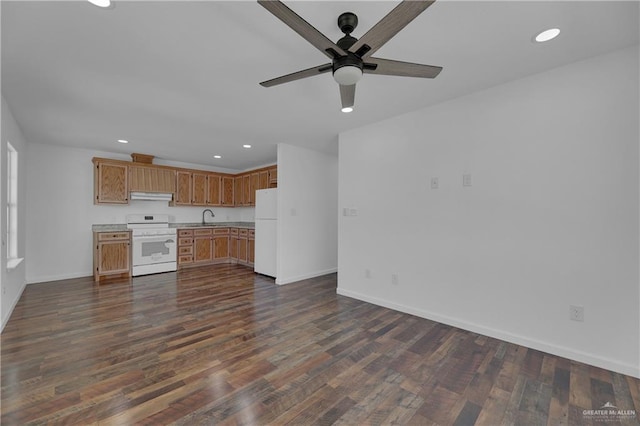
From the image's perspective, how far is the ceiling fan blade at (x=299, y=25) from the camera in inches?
46.3

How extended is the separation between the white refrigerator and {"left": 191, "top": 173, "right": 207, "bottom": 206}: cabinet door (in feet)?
6.14

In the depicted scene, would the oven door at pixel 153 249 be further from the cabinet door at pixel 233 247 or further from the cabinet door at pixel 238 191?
the cabinet door at pixel 238 191

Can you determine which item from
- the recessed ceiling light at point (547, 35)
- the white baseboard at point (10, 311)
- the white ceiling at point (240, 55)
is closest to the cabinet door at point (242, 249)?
the white ceiling at point (240, 55)

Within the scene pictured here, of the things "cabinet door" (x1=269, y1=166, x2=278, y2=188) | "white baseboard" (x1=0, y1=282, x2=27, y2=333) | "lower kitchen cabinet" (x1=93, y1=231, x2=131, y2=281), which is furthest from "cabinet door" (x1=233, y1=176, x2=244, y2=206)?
"white baseboard" (x1=0, y1=282, x2=27, y2=333)

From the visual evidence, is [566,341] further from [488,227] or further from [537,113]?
[537,113]

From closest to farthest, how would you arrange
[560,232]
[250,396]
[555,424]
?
[555,424] → [250,396] → [560,232]

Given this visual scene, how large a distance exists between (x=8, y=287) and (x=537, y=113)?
589cm

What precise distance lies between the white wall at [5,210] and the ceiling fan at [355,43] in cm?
319

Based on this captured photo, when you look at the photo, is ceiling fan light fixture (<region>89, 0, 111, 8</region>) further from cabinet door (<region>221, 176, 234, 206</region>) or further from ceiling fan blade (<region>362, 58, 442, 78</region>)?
cabinet door (<region>221, 176, 234, 206</region>)

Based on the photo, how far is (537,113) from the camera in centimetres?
244

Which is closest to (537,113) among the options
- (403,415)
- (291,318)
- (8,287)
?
(403,415)

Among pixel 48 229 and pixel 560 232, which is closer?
pixel 560 232

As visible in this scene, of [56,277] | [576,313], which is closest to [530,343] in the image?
[576,313]

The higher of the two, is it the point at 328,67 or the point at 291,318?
the point at 328,67
